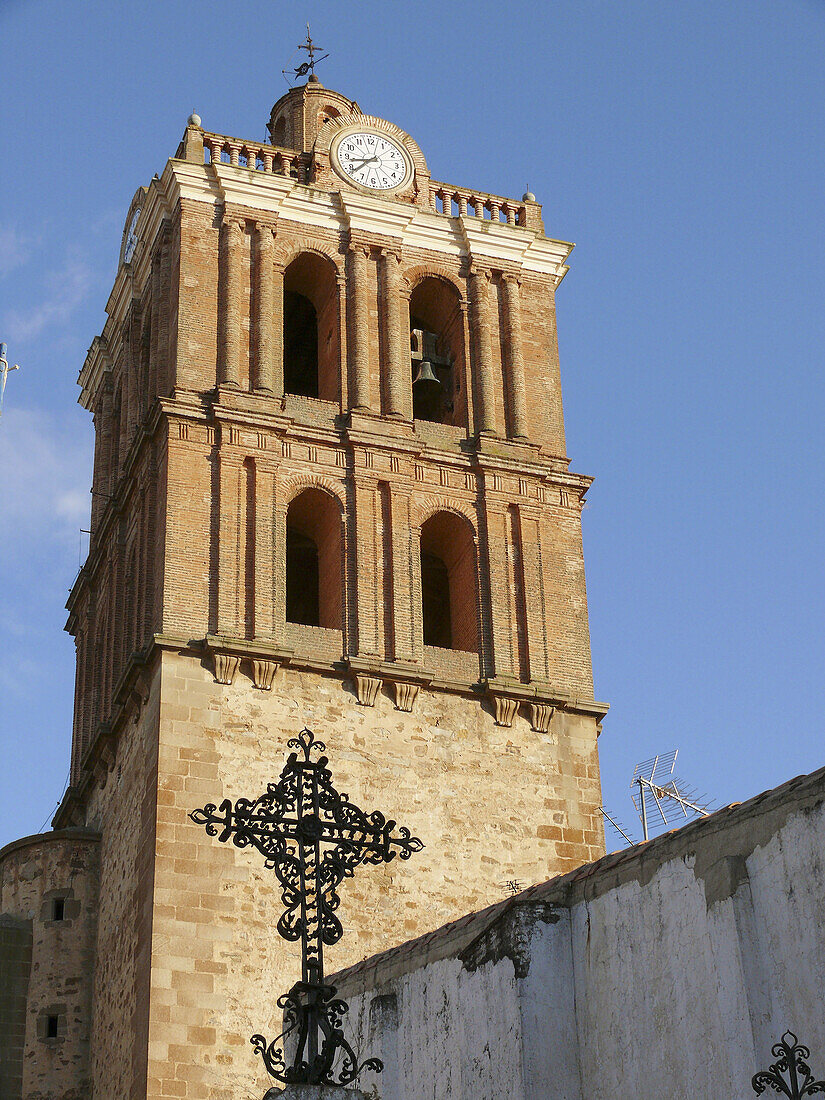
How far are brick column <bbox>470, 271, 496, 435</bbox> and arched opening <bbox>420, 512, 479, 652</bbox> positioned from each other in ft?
5.28

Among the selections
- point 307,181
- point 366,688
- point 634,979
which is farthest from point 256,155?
point 634,979

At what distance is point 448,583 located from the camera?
2744 cm

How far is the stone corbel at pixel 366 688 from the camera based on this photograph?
23.9 m

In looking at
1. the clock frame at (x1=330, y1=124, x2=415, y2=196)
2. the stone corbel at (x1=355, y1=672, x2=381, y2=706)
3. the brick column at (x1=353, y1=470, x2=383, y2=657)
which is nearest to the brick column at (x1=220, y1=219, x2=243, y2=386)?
the clock frame at (x1=330, y1=124, x2=415, y2=196)

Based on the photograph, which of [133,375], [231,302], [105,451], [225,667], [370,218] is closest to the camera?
[225,667]

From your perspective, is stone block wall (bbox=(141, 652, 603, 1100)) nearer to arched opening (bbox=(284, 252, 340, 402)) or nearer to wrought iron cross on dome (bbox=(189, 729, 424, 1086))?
arched opening (bbox=(284, 252, 340, 402))

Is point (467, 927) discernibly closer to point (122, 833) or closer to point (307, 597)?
point (122, 833)

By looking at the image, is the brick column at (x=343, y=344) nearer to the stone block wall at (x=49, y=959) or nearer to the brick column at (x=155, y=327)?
the brick column at (x=155, y=327)

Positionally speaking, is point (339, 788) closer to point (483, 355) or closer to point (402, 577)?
point (402, 577)

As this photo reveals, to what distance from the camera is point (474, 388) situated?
27.5 meters

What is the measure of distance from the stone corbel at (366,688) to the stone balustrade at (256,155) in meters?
8.38

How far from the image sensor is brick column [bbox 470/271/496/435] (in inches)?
1069

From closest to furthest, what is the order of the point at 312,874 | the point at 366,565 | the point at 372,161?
1. the point at 312,874
2. the point at 366,565
3. the point at 372,161

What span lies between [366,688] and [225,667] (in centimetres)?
193
